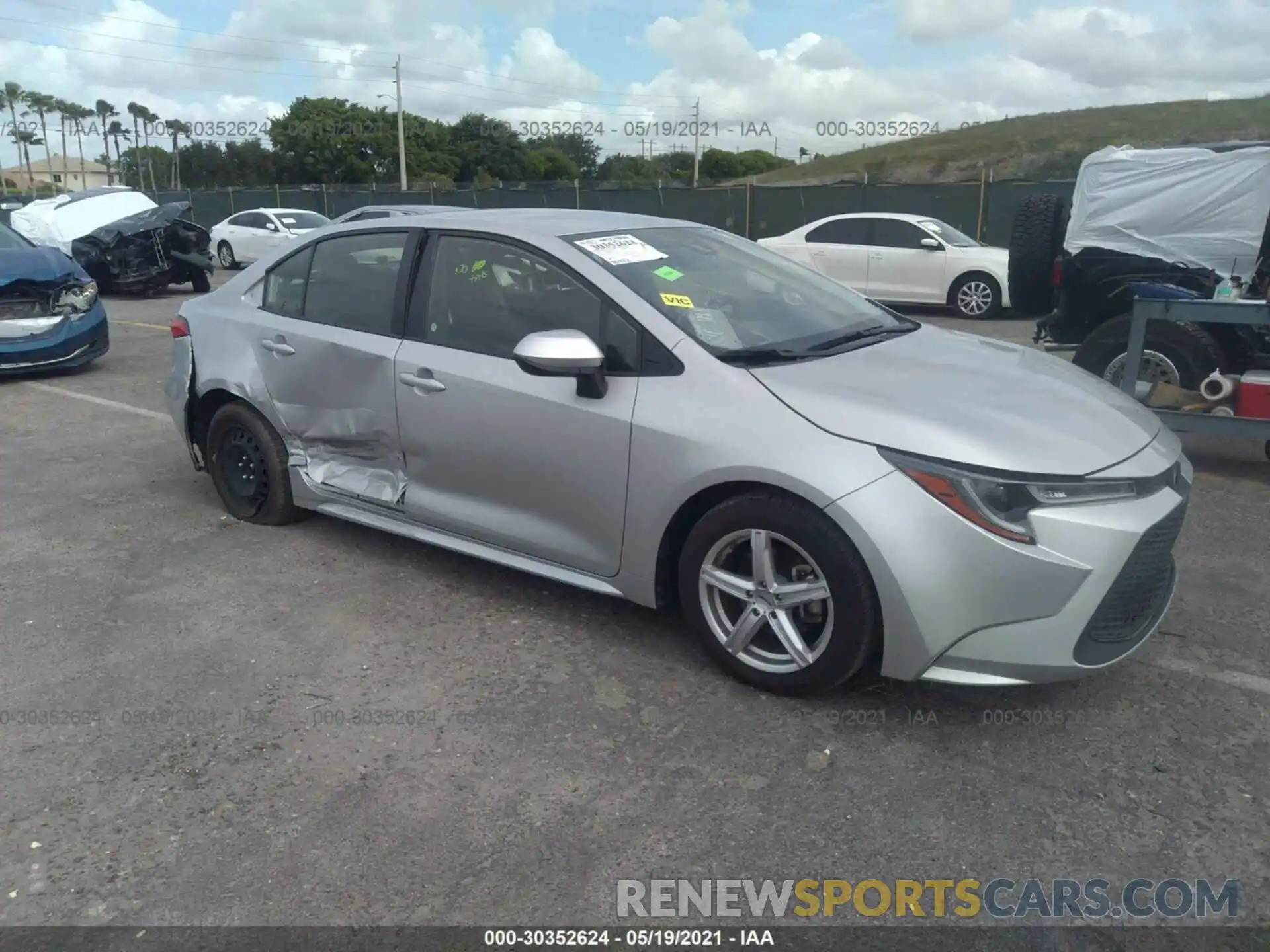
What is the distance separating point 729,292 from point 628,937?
239 cm

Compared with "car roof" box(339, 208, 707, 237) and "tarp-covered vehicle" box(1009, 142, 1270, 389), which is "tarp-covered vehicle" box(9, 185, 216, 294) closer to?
"car roof" box(339, 208, 707, 237)

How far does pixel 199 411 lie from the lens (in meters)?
5.20

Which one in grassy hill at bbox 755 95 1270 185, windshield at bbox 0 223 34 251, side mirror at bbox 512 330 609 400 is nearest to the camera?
side mirror at bbox 512 330 609 400

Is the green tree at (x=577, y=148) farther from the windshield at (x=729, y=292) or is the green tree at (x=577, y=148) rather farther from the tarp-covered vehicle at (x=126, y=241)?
the windshield at (x=729, y=292)

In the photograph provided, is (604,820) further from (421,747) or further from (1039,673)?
(1039,673)

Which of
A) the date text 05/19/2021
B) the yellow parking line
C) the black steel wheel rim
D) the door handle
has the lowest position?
the date text 05/19/2021

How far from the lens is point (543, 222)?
4152mm

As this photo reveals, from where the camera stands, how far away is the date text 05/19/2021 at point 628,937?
7.79 ft

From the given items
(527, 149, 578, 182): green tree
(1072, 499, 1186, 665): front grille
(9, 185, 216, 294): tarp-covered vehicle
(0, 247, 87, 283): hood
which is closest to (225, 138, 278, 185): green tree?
(527, 149, 578, 182): green tree

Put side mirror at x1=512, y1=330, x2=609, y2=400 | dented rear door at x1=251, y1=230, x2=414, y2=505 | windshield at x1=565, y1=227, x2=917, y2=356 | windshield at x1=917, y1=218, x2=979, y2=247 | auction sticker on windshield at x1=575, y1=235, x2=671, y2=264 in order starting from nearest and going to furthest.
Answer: side mirror at x1=512, y1=330, x2=609, y2=400
windshield at x1=565, y1=227, x2=917, y2=356
auction sticker on windshield at x1=575, y1=235, x2=671, y2=264
dented rear door at x1=251, y1=230, x2=414, y2=505
windshield at x1=917, y1=218, x2=979, y2=247

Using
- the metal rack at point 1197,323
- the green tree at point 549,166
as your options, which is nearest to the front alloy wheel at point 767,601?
the metal rack at point 1197,323

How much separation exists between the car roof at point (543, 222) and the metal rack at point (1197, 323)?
9.55 feet

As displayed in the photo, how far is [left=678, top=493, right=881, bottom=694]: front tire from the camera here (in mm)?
3086

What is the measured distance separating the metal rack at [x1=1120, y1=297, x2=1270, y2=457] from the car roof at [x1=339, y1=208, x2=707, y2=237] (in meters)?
2.91
